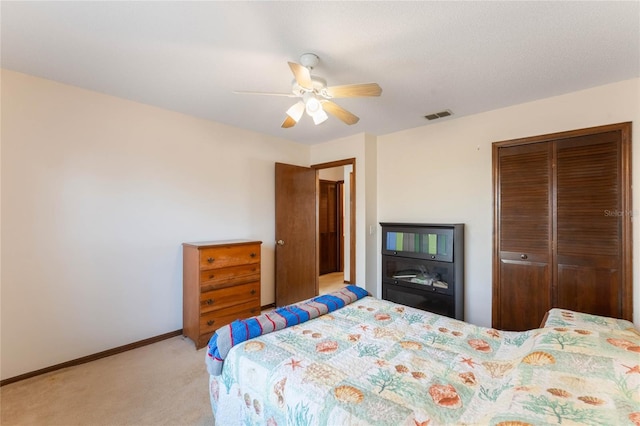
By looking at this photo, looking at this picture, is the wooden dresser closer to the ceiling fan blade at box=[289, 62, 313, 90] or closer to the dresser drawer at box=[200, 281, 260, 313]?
the dresser drawer at box=[200, 281, 260, 313]

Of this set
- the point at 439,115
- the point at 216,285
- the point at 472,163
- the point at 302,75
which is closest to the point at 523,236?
the point at 472,163

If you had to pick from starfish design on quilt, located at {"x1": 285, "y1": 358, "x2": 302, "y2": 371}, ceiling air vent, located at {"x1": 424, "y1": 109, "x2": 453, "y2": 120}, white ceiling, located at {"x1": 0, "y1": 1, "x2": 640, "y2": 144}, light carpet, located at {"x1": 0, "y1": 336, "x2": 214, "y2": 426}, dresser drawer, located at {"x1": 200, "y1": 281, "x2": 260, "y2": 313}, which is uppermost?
white ceiling, located at {"x1": 0, "y1": 1, "x2": 640, "y2": 144}

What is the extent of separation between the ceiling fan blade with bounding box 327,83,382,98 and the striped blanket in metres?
1.52

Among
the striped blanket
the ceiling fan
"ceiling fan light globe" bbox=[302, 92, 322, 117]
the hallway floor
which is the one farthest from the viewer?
the hallway floor

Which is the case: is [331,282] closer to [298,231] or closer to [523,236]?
[298,231]

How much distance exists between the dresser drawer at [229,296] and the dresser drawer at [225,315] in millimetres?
41

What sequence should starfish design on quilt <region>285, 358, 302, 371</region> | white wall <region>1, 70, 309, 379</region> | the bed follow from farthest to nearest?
white wall <region>1, 70, 309, 379</region>, starfish design on quilt <region>285, 358, 302, 371</region>, the bed

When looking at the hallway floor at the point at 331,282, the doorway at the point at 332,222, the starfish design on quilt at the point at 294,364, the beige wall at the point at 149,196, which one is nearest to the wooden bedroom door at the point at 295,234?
the beige wall at the point at 149,196

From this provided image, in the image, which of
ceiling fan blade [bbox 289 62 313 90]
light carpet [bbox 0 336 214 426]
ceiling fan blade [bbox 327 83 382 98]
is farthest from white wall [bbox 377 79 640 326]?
light carpet [bbox 0 336 214 426]

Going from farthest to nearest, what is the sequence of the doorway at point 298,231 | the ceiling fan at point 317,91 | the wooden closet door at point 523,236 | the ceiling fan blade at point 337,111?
1. the doorway at point 298,231
2. the wooden closet door at point 523,236
3. the ceiling fan blade at point 337,111
4. the ceiling fan at point 317,91

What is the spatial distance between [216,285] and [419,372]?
2278mm

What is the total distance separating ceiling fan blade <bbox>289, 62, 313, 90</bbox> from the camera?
1699 mm

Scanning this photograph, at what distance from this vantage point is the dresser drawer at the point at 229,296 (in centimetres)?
295

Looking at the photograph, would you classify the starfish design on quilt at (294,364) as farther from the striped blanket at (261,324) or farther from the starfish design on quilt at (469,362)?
the starfish design on quilt at (469,362)
